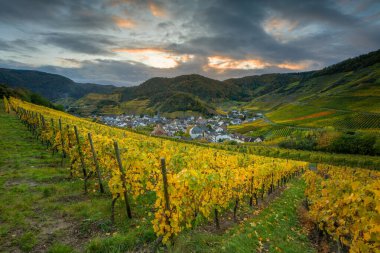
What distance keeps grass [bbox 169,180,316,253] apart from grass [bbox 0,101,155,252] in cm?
162

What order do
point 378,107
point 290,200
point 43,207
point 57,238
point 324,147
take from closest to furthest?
1. point 57,238
2. point 43,207
3. point 290,200
4. point 324,147
5. point 378,107

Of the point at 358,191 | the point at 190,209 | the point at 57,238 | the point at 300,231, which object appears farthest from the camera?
the point at 300,231

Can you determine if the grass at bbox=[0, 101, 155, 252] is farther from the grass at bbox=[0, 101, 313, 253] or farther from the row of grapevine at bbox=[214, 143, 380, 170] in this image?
the row of grapevine at bbox=[214, 143, 380, 170]

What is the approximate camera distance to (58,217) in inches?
338

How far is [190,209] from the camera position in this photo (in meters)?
8.26

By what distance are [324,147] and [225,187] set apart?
8075 centimetres

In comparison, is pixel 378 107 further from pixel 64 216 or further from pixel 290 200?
pixel 64 216

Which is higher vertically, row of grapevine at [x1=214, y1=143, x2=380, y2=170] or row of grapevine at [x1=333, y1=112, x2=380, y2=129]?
row of grapevine at [x1=333, y1=112, x2=380, y2=129]

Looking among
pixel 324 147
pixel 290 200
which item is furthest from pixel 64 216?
pixel 324 147

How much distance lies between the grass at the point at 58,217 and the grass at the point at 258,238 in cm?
162

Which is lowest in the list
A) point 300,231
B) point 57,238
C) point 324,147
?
point 324,147

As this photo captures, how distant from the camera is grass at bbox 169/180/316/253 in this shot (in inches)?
298

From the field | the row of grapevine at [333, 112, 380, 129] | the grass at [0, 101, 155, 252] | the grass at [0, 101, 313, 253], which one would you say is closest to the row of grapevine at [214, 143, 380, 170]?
the row of grapevine at [333, 112, 380, 129]

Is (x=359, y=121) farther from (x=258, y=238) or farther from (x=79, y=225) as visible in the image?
(x=79, y=225)
